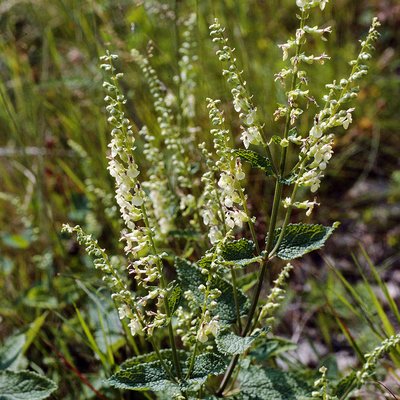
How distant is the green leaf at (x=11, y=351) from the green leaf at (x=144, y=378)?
25.6 inches

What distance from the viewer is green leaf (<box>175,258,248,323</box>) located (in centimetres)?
138

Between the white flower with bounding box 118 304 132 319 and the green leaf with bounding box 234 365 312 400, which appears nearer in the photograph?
the white flower with bounding box 118 304 132 319

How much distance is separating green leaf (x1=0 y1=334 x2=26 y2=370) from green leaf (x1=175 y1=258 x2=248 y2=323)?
0.68 m

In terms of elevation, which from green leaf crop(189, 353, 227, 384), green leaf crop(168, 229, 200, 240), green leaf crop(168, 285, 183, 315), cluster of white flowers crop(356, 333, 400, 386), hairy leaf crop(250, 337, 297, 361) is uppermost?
green leaf crop(168, 229, 200, 240)

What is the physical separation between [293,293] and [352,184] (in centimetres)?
73

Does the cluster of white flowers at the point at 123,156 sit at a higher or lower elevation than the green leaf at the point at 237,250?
higher

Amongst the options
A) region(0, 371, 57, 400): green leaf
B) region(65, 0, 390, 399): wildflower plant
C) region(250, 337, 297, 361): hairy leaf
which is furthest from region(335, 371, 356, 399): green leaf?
region(0, 371, 57, 400): green leaf

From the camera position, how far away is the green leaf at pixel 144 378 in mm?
1222

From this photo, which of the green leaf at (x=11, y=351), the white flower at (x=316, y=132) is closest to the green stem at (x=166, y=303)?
the white flower at (x=316, y=132)

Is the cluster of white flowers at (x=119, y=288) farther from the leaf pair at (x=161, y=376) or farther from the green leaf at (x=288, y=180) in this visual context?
the green leaf at (x=288, y=180)

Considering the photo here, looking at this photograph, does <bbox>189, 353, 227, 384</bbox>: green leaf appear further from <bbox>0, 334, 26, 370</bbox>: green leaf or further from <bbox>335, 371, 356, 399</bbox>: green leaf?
<bbox>0, 334, 26, 370</bbox>: green leaf

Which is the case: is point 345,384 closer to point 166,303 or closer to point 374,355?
point 374,355

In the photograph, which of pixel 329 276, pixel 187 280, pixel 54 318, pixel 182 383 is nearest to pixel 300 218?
pixel 329 276

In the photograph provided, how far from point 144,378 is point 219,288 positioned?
10.3 inches
